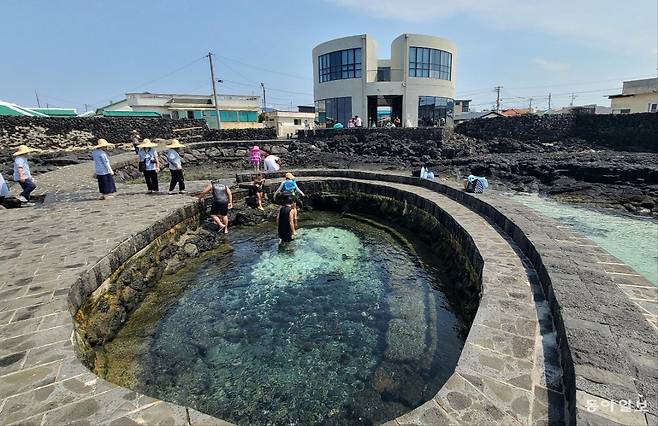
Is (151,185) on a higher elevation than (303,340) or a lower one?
higher

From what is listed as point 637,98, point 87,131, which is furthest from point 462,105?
point 87,131

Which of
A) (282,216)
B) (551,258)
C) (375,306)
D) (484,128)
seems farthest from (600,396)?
(484,128)

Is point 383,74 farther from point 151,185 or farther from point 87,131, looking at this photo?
point 151,185

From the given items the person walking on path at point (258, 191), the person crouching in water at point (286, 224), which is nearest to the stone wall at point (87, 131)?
the person walking on path at point (258, 191)

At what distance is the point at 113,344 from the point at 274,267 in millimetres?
3522

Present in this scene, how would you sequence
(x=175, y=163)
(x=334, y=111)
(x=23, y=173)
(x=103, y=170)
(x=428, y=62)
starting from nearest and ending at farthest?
(x=23, y=173)
(x=103, y=170)
(x=175, y=163)
(x=428, y=62)
(x=334, y=111)

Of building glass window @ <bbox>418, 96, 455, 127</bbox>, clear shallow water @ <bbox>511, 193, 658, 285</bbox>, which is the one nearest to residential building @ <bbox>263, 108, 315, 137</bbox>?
building glass window @ <bbox>418, 96, 455, 127</bbox>

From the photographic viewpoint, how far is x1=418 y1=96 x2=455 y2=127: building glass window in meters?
33.7

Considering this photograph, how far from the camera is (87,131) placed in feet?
85.9

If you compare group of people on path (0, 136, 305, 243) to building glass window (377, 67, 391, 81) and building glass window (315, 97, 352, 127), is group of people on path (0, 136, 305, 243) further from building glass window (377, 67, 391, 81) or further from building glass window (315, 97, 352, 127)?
building glass window (377, 67, 391, 81)

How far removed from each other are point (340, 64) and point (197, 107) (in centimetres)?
1928

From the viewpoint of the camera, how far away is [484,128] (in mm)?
33156

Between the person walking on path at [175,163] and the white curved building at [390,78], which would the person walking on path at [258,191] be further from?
the white curved building at [390,78]

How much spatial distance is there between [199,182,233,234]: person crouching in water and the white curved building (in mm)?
25276
